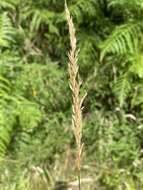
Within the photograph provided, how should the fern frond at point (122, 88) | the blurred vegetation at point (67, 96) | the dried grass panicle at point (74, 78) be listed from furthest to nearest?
the fern frond at point (122, 88) < the blurred vegetation at point (67, 96) < the dried grass panicle at point (74, 78)

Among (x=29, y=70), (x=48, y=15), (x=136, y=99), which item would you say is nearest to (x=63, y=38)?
(x=48, y=15)

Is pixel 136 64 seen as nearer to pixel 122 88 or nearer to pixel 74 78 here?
pixel 122 88

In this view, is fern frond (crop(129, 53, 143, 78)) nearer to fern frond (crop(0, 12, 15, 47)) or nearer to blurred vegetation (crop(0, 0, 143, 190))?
blurred vegetation (crop(0, 0, 143, 190))

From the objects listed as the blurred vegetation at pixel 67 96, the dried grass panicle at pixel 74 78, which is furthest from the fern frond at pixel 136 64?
the dried grass panicle at pixel 74 78

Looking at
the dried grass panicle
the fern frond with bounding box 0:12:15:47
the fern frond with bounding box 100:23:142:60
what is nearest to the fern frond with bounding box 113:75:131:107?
the fern frond with bounding box 100:23:142:60

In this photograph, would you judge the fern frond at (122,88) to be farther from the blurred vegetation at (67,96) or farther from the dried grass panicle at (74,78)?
the dried grass panicle at (74,78)

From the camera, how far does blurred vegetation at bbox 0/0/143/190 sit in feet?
12.9

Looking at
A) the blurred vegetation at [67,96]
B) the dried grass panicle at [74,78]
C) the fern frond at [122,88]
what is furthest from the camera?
the fern frond at [122,88]

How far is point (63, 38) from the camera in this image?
4.71m

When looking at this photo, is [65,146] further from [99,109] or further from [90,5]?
[90,5]

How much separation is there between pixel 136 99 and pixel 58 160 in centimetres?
76

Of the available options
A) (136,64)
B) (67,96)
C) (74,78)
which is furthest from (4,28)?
(74,78)

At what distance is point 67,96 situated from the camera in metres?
4.37

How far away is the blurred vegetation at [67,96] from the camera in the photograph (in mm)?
3930
